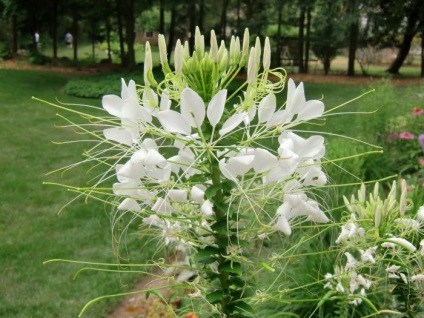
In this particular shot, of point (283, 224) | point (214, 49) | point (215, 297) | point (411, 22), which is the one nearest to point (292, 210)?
point (283, 224)

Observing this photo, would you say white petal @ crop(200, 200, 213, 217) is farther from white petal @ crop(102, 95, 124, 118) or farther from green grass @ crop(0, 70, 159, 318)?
green grass @ crop(0, 70, 159, 318)

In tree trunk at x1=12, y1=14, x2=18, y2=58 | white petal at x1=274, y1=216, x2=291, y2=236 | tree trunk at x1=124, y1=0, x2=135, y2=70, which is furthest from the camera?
tree trunk at x1=12, y1=14, x2=18, y2=58

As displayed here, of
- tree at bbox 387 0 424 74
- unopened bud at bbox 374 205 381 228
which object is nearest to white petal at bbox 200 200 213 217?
unopened bud at bbox 374 205 381 228

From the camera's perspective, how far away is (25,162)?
25.9ft

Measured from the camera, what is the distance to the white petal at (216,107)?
1.11 m

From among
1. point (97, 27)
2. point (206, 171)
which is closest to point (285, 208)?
point (206, 171)

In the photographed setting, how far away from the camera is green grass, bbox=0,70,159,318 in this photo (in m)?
4.12

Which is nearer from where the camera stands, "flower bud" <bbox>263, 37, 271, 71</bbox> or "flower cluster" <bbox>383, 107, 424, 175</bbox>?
"flower bud" <bbox>263, 37, 271, 71</bbox>

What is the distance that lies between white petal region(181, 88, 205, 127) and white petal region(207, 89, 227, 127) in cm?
2

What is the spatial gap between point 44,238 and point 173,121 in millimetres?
4443

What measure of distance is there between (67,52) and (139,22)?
478 centimetres

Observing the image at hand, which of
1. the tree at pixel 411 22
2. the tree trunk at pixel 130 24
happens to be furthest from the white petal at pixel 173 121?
the tree at pixel 411 22

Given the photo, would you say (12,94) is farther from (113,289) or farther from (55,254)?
(113,289)

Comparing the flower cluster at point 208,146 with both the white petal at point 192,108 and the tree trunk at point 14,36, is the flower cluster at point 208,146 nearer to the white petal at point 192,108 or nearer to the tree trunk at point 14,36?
the white petal at point 192,108
